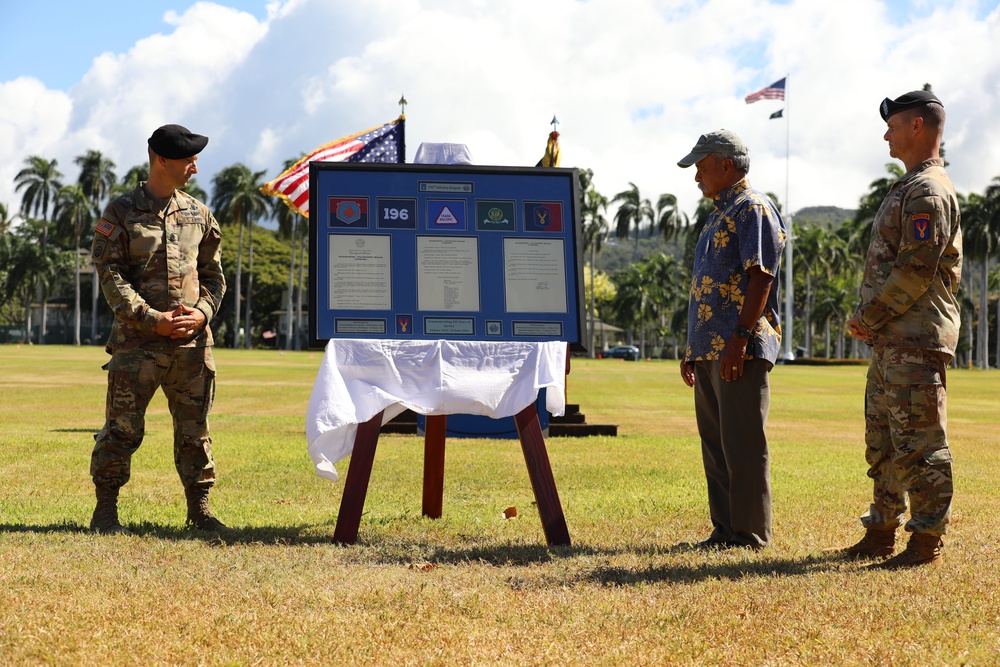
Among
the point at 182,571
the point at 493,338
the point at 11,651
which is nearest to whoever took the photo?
the point at 11,651

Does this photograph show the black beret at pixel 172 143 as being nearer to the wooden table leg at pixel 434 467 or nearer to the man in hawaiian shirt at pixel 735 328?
the wooden table leg at pixel 434 467

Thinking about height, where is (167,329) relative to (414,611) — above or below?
above

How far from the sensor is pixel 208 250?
235 inches

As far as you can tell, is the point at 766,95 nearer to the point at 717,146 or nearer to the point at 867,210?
the point at 867,210

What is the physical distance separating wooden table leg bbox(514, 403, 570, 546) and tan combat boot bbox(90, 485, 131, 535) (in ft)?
7.29

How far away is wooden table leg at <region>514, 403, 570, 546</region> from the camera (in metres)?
5.53

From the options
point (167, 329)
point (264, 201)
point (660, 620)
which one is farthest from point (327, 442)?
point (264, 201)

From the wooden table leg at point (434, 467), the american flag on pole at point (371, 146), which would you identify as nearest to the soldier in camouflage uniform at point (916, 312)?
the wooden table leg at point (434, 467)

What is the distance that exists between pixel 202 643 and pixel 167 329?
94.3 inches

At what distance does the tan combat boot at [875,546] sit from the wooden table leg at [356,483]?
8.14ft

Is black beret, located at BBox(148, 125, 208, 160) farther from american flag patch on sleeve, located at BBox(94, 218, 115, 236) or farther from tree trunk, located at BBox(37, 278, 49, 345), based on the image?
tree trunk, located at BBox(37, 278, 49, 345)

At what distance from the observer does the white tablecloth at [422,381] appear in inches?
215

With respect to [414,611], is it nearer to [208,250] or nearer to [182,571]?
[182,571]

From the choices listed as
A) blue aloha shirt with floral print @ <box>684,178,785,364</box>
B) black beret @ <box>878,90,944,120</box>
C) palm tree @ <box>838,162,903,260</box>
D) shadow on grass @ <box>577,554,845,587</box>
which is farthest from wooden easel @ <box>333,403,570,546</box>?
palm tree @ <box>838,162,903,260</box>
